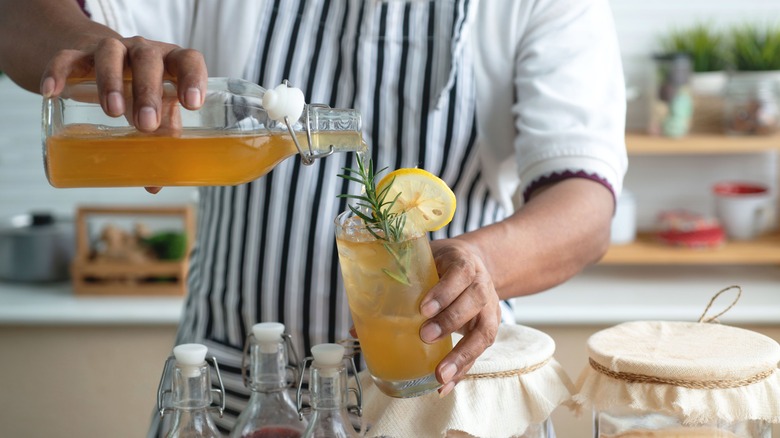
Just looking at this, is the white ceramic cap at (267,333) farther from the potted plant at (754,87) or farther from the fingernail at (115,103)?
the potted plant at (754,87)

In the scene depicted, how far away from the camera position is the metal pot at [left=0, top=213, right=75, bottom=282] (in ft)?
9.85

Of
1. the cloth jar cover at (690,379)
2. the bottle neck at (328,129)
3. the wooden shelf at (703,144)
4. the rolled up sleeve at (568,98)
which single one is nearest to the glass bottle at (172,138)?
the bottle neck at (328,129)

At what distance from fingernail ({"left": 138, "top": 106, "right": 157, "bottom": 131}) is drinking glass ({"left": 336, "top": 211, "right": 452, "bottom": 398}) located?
205 millimetres

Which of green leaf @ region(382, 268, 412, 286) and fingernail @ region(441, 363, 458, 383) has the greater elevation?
green leaf @ region(382, 268, 412, 286)

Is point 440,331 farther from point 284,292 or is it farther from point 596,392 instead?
point 284,292

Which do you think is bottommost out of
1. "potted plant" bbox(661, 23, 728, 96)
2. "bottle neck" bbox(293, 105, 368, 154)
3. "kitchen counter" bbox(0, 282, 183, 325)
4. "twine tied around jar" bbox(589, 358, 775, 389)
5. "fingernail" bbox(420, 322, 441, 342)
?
"kitchen counter" bbox(0, 282, 183, 325)

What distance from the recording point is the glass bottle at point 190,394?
37.3 inches

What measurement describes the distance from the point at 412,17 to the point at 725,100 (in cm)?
171

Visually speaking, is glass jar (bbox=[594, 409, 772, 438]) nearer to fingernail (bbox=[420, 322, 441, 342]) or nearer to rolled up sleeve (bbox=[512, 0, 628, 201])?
fingernail (bbox=[420, 322, 441, 342])

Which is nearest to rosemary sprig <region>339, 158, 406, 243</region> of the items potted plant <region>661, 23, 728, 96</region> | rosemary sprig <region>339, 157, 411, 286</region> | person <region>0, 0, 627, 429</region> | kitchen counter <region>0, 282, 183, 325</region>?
rosemary sprig <region>339, 157, 411, 286</region>

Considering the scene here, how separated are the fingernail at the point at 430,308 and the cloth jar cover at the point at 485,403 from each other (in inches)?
5.7

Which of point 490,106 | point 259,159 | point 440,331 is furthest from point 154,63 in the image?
point 490,106

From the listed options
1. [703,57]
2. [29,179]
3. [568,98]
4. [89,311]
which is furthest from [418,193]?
[29,179]

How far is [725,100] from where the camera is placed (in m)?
2.99
